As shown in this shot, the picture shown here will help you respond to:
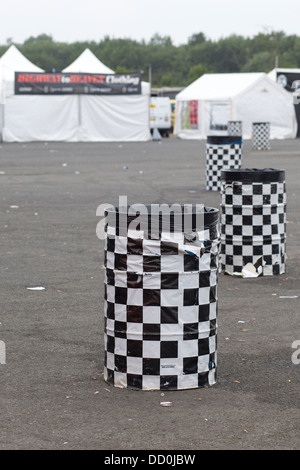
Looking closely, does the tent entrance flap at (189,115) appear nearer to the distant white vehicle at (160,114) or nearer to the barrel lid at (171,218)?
the distant white vehicle at (160,114)

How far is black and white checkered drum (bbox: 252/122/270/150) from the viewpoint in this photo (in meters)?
36.4

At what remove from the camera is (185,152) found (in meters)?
34.9

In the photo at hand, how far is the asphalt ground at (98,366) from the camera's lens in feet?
15.1

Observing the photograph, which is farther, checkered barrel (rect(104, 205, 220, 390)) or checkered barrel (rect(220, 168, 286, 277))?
checkered barrel (rect(220, 168, 286, 277))

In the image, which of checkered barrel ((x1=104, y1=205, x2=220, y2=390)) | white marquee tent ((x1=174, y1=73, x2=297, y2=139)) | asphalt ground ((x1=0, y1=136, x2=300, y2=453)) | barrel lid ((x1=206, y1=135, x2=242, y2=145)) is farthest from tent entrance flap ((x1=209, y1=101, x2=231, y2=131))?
checkered barrel ((x1=104, y1=205, x2=220, y2=390))

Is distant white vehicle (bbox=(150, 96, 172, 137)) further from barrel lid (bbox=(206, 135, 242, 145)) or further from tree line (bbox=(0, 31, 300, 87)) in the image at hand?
tree line (bbox=(0, 31, 300, 87))

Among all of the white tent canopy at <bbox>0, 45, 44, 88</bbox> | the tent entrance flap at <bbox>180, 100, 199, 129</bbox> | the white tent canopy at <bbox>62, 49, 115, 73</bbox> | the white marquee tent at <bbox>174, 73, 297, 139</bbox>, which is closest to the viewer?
the white tent canopy at <bbox>0, 45, 44, 88</bbox>

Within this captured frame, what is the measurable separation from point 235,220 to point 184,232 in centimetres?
397

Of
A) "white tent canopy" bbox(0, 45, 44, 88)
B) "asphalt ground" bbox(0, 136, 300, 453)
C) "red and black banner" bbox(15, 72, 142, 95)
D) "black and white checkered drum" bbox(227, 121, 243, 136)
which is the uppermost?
"white tent canopy" bbox(0, 45, 44, 88)

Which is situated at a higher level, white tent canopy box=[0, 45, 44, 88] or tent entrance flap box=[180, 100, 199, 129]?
white tent canopy box=[0, 45, 44, 88]

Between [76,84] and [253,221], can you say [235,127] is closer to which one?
[76,84]

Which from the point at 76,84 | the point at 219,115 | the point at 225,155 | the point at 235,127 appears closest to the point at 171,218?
the point at 225,155

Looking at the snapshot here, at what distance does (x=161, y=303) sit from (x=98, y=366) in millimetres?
957

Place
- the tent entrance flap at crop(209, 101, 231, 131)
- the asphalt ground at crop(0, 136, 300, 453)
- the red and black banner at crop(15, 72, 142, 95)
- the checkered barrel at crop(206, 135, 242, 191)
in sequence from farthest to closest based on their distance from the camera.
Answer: the tent entrance flap at crop(209, 101, 231, 131), the red and black banner at crop(15, 72, 142, 95), the checkered barrel at crop(206, 135, 242, 191), the asphalt ground at crop(0, 136, 300, 453)
